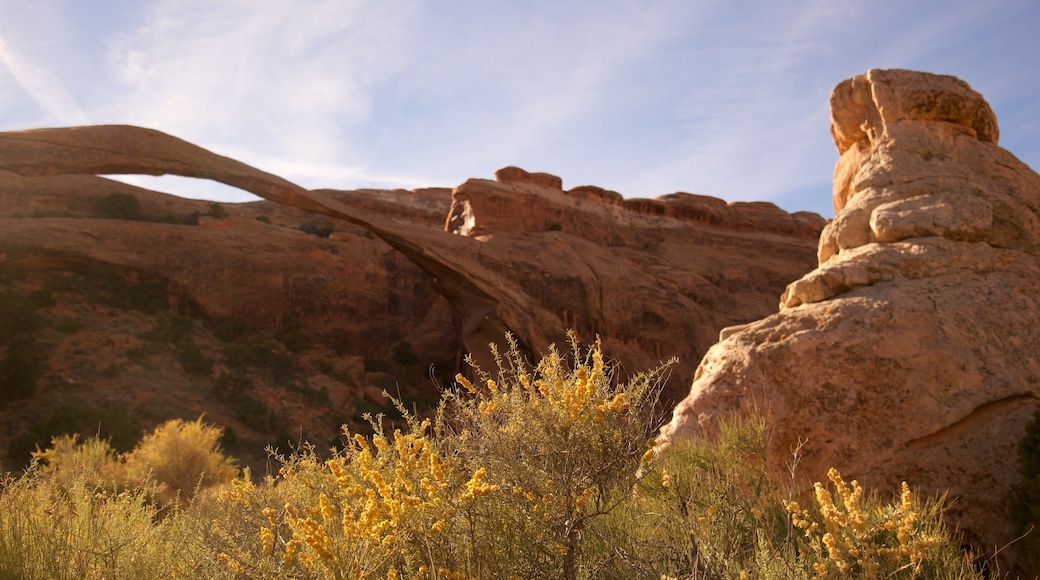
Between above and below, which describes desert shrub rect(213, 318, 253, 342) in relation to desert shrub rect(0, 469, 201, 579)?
below

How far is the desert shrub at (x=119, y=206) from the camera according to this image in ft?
68.1

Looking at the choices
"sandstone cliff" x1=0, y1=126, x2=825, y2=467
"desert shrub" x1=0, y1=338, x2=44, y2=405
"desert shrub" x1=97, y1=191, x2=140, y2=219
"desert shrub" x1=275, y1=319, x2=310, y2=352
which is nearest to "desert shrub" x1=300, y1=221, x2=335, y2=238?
"sandstone cliff" x1=0, y1=126, x2=825, y2=467

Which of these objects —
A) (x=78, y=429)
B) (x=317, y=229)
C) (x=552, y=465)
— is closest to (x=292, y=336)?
(x=78, y=429)

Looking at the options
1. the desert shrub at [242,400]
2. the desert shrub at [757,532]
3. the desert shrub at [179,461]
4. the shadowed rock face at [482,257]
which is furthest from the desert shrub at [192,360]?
the desert shrub at [757,532]

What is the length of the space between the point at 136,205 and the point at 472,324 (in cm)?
1210

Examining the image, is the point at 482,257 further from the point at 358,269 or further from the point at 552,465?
the point at 552,465

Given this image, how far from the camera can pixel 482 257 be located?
66.5 ft

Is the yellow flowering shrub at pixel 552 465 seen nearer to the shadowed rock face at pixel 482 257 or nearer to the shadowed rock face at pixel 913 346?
the shadowed rock face at pixel 913 346

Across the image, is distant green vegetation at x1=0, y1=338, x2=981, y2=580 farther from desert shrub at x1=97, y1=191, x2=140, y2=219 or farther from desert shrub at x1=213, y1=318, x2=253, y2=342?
desert shrub at x1=97, y1=191, x2=140, y2=219

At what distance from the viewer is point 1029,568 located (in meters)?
4.18

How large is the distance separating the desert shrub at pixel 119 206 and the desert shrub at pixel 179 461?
12555mm

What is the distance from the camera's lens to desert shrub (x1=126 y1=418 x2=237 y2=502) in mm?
9352

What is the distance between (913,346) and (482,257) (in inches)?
609

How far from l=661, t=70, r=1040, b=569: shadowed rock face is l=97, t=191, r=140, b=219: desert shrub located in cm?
2086
